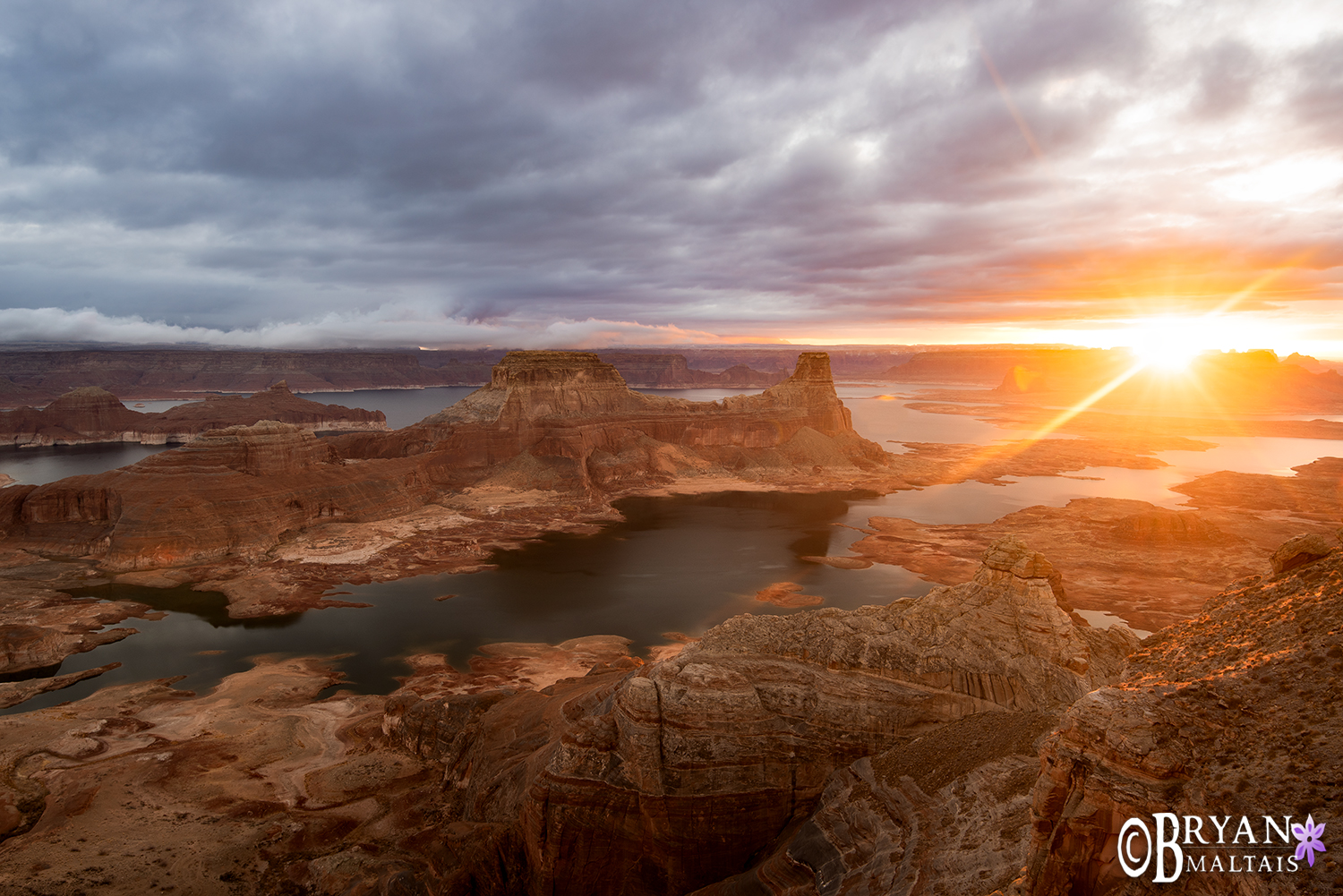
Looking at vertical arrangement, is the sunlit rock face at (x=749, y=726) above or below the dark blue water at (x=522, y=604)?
above

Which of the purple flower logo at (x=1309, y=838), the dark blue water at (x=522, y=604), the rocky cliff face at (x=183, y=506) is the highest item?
the purple flower logo at (x=1309, y=838)

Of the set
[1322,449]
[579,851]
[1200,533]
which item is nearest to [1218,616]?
[579,851]

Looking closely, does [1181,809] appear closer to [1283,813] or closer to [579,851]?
[1283,813]

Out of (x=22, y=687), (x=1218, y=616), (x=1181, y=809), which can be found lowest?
(x=22, y=687)

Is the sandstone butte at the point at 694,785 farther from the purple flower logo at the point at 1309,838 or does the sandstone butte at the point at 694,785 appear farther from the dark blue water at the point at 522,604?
the dark blue water at the point at 522,604

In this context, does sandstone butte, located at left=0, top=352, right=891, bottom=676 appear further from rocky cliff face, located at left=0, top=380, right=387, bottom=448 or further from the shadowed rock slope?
rocky cliff face, located at left=0, top=380, right=387, bottom=448

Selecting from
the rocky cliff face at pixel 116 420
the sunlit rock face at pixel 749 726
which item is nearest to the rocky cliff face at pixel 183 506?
the sunlit rock face at pixel 749 726

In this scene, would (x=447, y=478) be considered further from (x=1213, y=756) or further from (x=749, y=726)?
(x=1213, y=756)

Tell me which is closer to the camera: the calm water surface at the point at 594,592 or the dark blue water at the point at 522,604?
the dark blue water at the point at 522,604
